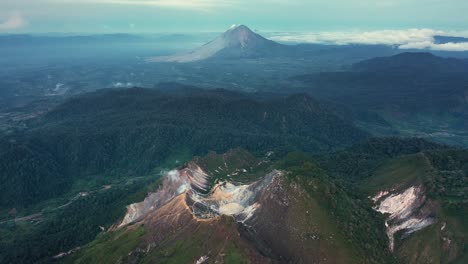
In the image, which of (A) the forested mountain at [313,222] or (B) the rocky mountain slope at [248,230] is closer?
(B) the rocky mountain slope at [248,230]

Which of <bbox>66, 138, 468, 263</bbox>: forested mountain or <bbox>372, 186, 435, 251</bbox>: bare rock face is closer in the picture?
<bbox>66, 138, 468, 263</bbox>: forested mountain

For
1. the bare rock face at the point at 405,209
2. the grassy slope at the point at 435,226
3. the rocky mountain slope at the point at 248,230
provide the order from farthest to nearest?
the bare rock face at the point at 405,209 → the grassy slope at the point at 435,226 → the rocky mountain slope at the point at 248,230

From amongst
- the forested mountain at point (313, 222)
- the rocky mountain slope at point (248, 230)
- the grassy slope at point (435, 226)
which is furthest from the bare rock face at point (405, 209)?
the rocky mountain slope at point (248, 230)

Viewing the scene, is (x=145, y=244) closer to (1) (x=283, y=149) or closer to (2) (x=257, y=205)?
(2) (x=257, y=205)

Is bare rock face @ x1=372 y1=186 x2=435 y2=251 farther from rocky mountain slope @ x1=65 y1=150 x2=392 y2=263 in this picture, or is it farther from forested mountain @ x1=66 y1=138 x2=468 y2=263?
rocky mountain slope @ x1=65 y1=150 x2=392 y2=263

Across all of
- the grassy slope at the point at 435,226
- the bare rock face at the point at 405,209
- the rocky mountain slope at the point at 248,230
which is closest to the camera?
the rocky mountain slope at the point at 248,230

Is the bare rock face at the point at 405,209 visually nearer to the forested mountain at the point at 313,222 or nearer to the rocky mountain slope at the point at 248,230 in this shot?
the forested mountain at the point at 313,222

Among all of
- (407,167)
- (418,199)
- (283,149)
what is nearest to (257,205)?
(418,199)

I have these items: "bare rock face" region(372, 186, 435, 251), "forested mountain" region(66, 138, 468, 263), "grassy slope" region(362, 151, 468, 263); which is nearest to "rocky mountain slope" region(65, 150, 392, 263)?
"forested mountain" region(66, 138, 468, 263)
